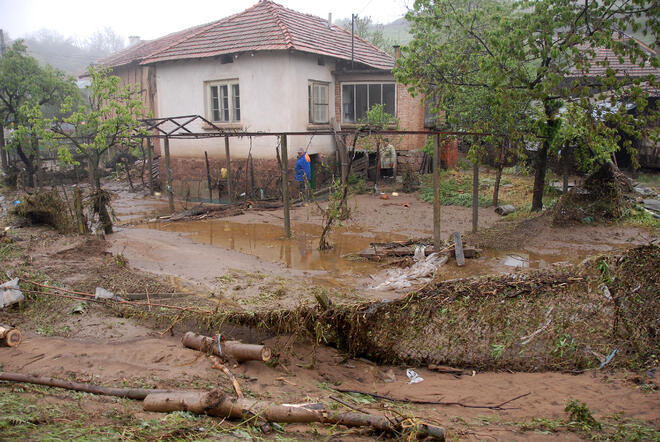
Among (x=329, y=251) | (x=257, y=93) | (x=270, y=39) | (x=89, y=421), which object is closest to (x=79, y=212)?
A: (x=329, y=251)

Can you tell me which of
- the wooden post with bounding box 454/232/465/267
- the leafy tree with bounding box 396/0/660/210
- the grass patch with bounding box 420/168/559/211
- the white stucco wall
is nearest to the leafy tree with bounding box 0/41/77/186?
the white stucco wall

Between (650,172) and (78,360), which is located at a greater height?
(650,172)

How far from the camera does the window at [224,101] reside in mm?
17344

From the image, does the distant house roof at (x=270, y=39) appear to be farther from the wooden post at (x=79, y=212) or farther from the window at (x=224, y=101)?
the wooden post at (x=79, y=212)

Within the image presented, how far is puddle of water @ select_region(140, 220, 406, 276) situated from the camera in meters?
9.34

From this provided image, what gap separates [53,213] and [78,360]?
769 centimetres

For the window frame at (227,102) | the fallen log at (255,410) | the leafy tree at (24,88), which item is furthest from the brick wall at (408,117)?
the fallen log at (255,410)

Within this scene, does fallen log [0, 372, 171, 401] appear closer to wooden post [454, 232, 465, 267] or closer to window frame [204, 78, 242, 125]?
wooden post [454, 232, 465, 267]

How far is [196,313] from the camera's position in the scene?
18.5 ft

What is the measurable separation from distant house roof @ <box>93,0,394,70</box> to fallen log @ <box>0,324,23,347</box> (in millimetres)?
12427

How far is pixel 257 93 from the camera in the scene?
16672mm

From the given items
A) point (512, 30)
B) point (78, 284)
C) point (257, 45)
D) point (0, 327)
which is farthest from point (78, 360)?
point (257, 45)

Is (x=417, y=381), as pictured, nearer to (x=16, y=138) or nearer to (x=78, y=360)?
(x=78, y=360)

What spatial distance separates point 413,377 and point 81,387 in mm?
3134
